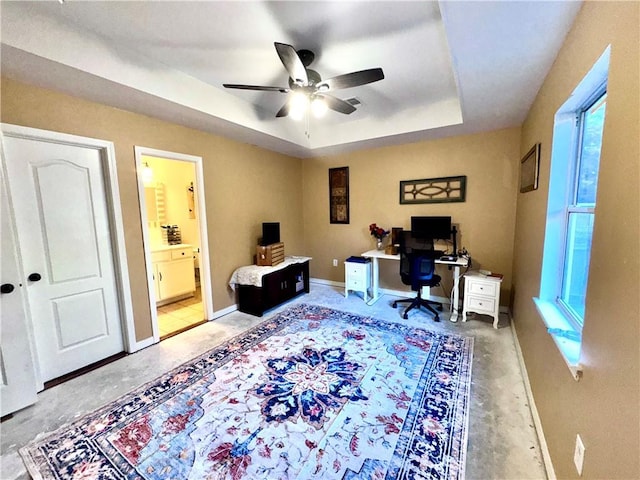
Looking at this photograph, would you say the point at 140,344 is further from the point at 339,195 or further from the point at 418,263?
the point at 339,195

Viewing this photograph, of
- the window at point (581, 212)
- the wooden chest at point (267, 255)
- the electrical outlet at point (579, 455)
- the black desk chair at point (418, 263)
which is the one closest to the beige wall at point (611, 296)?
the electrical outlet at point (579, 455)

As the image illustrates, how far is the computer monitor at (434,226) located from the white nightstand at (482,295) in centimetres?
66

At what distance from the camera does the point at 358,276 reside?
3979 millimetres

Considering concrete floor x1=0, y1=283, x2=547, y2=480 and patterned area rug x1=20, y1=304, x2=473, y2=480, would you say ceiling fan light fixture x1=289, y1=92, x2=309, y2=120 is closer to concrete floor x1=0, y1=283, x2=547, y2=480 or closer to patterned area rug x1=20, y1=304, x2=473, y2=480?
patterned area rug x1=20, y1=304, x2=473, y2=480

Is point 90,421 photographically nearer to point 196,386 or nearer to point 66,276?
point 196,386

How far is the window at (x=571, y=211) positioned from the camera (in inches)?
55.4

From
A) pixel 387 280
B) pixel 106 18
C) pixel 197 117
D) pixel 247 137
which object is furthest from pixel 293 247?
pixel 106 18

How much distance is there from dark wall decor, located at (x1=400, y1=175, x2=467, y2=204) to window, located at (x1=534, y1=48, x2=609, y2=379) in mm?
1956

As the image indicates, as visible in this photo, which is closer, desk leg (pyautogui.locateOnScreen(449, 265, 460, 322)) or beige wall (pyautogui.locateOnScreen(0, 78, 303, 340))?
beige wall (pyautogui.locateOnScreen(0, 78, 303, 340))

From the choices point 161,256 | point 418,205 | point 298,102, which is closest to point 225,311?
point 161,256

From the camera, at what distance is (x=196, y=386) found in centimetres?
209

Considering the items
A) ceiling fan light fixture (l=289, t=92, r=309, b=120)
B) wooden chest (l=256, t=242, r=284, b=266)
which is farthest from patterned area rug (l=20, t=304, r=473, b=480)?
ceiling fan light fixture (l=289, t=92, r=309, b=120)

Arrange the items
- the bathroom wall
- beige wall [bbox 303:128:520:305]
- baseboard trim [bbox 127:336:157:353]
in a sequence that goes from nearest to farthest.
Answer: baseboard trim [bbox 127:336:157:353], beige wall [bbox 303:128:520:305], the bathroom wall

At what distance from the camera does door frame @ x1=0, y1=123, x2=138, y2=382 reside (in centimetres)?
213
